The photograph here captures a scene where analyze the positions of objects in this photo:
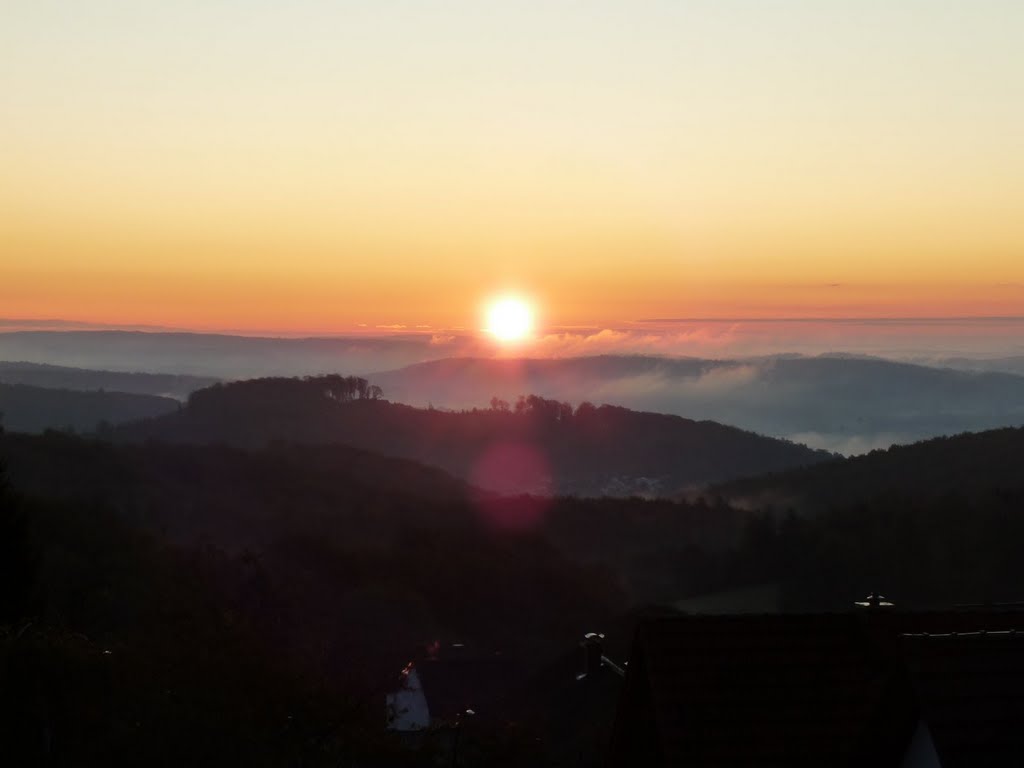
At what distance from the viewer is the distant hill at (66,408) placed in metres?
167

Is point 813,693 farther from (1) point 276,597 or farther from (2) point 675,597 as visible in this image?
(2) point 675,597

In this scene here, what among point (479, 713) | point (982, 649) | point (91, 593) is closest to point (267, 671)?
point (982, 649)

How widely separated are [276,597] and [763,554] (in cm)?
3760

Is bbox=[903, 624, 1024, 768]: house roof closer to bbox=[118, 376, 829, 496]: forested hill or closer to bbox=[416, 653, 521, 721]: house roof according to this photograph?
bbox=[416, 653, 521, 721]: house roof

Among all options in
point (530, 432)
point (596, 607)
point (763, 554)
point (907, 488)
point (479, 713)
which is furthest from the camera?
point (530, 432)

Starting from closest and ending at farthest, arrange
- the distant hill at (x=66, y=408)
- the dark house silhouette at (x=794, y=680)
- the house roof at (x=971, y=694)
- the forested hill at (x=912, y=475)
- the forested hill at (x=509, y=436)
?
the house roof at (x=971, y=694), the dark house silhouette at (x=794, y=680), the forested hill at (x=912, y=475), the forested hill at (x=509, y=436), the distant hill at (x=66, y=408)

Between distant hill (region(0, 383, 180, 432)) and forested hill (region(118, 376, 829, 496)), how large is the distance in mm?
15643

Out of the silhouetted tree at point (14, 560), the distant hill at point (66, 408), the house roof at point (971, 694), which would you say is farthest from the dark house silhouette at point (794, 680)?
the distant hill at point (66, 408)

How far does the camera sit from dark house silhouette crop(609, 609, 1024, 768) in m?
7.27

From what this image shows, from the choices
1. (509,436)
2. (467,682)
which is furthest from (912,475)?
(509,436)

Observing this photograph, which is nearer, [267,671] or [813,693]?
[813,693]

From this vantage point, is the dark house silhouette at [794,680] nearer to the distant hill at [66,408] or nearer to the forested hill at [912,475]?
the forested hill at [912,475]

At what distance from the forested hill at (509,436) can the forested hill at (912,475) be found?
41.1 metres

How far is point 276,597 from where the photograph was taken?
56.2 meters
